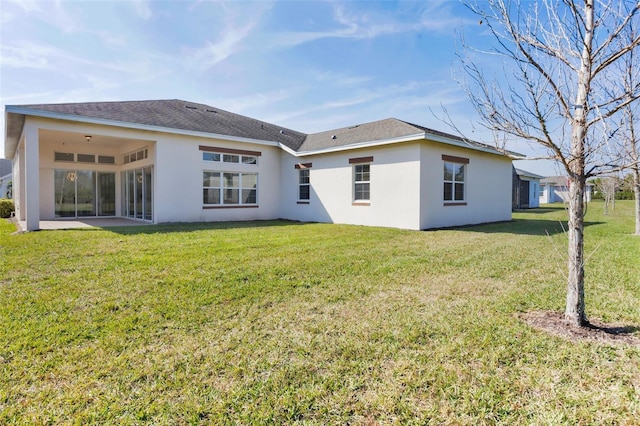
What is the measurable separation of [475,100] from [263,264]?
14.2ft

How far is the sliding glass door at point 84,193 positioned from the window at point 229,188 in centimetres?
621

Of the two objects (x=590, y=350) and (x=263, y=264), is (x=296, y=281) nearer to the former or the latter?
(x=263, y=264)

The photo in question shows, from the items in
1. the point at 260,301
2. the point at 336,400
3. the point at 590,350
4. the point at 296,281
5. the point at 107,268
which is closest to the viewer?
the point at 336,400

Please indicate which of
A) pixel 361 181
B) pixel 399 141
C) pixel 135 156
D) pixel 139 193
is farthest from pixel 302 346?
pixel 135 156

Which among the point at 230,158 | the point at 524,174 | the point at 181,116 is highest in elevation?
the point at 181,116

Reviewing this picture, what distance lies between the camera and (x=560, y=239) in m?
10.0

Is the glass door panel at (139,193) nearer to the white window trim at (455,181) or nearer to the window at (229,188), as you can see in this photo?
the window at (229,188)

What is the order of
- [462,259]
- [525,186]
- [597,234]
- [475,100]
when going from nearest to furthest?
[475,100] → [462,259] → [597,234] → [525,186]

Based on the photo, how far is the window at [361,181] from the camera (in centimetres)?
1393

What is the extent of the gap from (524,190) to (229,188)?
94.5 ft

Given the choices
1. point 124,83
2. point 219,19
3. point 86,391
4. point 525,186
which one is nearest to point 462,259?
point 86,391

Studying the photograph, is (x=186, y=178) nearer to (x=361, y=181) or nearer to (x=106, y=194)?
(x=106, y=194)

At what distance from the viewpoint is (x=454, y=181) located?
14031mm

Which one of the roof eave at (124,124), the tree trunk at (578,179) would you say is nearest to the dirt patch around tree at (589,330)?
A: the tree trunk at (578,179)
